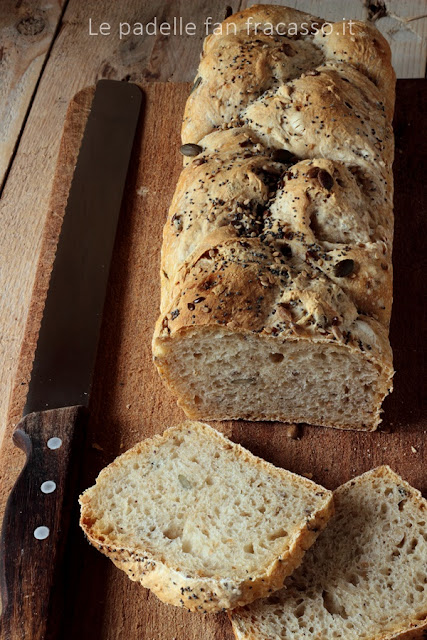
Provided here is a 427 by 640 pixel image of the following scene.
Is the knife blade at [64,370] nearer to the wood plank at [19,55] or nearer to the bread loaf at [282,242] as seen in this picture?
the bread loaf at [282,242]

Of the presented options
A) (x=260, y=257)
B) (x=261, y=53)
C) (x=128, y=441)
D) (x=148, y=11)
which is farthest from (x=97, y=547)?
(x=148, y=11)

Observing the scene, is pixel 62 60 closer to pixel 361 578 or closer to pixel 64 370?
pixel 64 370

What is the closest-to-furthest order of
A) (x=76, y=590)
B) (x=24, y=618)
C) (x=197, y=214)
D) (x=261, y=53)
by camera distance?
(x=24, y=618)
(x=76, y=590)
(x=197, y=214)
(x=261, y=53)

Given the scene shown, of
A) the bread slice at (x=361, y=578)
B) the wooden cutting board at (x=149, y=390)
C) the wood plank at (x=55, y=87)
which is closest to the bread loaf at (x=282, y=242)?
the wooden cutting board at (x=149, y=390)

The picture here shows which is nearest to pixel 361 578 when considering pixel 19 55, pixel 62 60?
pixel 62 60

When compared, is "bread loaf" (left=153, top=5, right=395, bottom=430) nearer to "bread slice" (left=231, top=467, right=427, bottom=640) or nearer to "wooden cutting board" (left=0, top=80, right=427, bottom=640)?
"wooden cutting board" (left=0, top=80, right=427, bottom=640)

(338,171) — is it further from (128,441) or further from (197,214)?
(128,441)

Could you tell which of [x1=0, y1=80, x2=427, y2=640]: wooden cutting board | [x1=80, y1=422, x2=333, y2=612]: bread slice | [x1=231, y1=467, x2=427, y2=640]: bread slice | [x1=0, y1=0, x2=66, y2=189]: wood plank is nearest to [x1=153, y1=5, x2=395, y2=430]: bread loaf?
[x1=0, y1=80, x2=427, y2=640]: wooden cutting board
